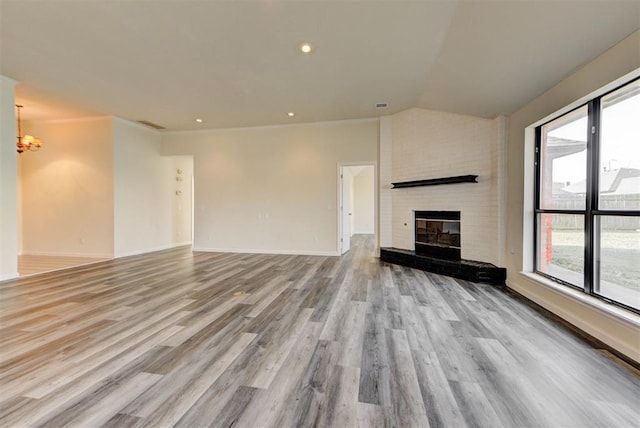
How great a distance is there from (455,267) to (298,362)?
3.43 meters

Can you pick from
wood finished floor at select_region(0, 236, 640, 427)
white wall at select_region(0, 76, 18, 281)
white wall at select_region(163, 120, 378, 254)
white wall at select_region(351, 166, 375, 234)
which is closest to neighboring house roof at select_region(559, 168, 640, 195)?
wood finished floor at select_region(0, 236, 640, 427)

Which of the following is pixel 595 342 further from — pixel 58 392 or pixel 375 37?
pixel 58 392

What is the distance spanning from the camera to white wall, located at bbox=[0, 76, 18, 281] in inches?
167

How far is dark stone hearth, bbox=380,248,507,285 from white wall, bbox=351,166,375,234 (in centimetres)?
654

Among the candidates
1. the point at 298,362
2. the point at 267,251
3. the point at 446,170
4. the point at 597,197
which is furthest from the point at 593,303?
the point at 267,251

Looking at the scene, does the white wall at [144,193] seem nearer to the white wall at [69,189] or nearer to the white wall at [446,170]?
the white wall at [69,189]

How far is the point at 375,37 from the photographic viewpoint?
3.22m

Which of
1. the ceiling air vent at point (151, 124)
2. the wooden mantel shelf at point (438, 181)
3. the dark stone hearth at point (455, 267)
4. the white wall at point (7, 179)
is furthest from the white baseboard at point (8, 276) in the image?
the wooden mantel shelf at point (438, 181)

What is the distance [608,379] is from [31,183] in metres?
10.1

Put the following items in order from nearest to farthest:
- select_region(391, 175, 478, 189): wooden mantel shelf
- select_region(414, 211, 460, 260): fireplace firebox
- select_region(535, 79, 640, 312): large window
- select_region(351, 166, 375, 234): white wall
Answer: select_region(535, 79, 640, 312): large window → select_region(391, 175, 478, 189): wooden mantel shelf → select_region(414, 211, 460, 260): fireplace firebox → select_region(351, 166, 375, 234): white wall

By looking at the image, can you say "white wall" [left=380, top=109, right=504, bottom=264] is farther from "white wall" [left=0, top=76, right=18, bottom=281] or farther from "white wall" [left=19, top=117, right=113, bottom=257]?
"white wall" [left=0, top=76, right=18, bottom=281]

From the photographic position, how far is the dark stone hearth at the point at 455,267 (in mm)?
4164

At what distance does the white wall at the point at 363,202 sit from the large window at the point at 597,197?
872 centimetres

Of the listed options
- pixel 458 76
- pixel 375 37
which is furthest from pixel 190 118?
pixel 458 76
